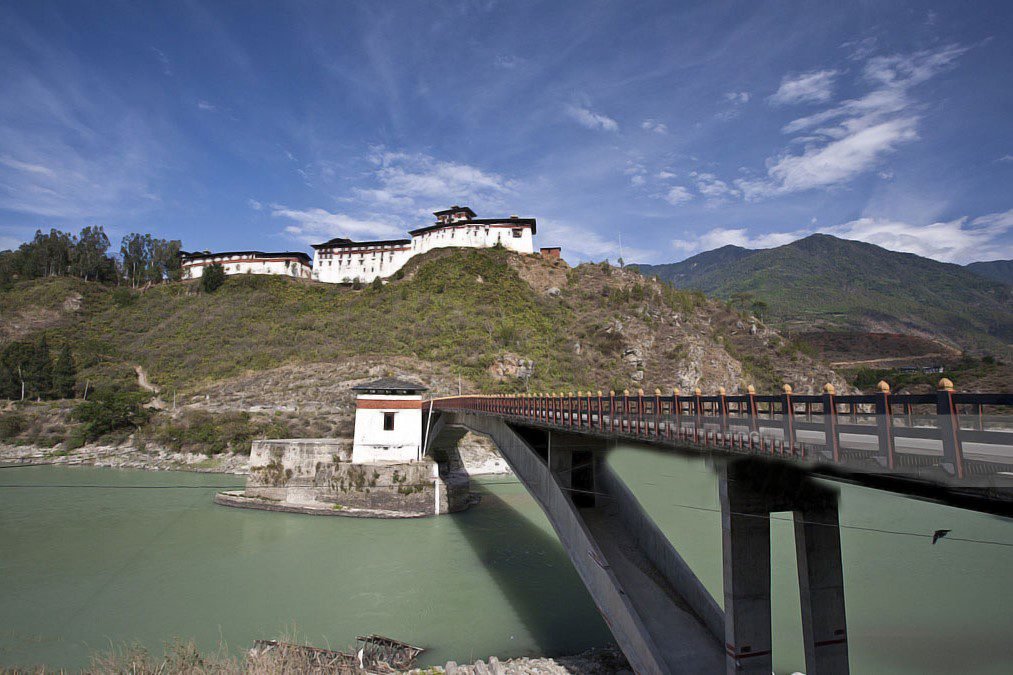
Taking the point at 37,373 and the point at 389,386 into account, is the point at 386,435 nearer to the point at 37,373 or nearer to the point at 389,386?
the point at 389,386

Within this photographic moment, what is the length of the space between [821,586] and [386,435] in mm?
27184

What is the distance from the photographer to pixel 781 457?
6.98m

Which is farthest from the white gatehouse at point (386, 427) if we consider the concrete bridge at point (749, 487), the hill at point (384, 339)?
the concrete bridge at point (749, 487)

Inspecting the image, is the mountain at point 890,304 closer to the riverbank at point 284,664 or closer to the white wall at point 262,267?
the white wall at point 262,267

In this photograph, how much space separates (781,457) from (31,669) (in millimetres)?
18443

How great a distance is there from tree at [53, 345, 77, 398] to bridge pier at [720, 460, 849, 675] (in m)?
72.7

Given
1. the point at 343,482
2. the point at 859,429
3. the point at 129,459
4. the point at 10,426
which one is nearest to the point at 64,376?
the point at 10,426

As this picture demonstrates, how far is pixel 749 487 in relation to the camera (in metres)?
8.24

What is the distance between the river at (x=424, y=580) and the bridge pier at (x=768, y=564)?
79 cm

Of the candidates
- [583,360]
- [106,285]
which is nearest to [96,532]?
[583,360]

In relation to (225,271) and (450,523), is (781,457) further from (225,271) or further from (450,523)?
(225,271)

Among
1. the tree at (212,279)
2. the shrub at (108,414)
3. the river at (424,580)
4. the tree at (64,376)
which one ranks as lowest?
the river at (424,580)

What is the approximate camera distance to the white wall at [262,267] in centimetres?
8775

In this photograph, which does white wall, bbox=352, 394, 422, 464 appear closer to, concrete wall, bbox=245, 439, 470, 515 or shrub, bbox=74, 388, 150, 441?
concrete wall, bbox=245, 439, 470, 515
